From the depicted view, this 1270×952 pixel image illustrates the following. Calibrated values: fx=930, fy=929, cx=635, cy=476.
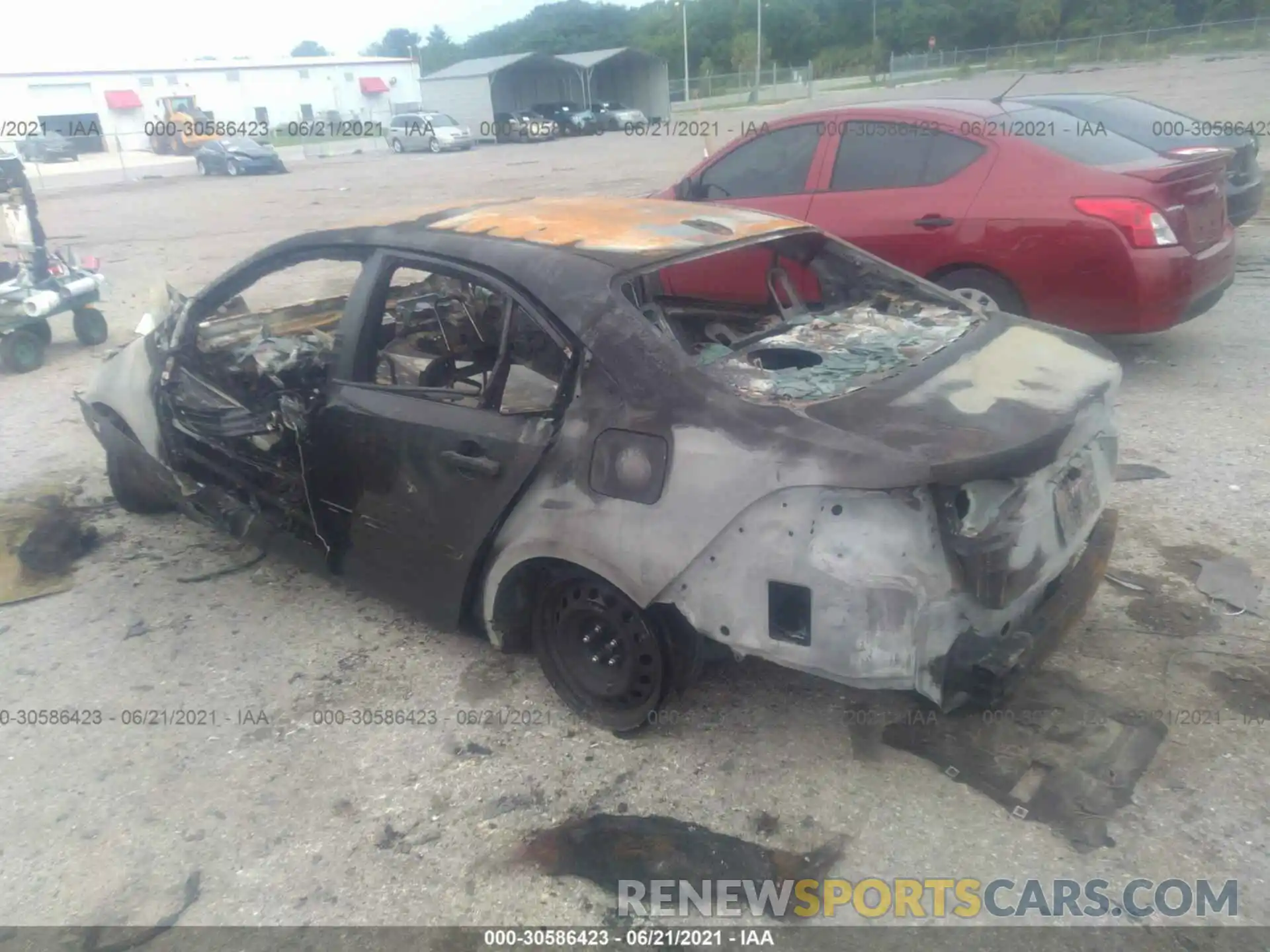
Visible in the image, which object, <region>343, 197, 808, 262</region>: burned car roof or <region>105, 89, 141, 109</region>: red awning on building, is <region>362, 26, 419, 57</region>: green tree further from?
<region>343, 197, 808, 262</region>: burned car roof

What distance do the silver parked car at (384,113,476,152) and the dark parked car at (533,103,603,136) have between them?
182 inches

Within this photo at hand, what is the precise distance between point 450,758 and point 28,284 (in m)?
7.05

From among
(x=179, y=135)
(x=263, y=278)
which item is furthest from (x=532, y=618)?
(x=179, y=135)

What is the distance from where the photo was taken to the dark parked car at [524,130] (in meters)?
36.2

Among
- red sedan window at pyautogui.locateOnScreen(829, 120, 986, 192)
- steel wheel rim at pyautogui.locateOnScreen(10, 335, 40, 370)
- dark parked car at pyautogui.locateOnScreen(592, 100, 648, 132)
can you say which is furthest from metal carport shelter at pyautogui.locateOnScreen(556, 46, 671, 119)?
red sedan window at pyautogui.locateOnScreen(829, 120, 986, 192)

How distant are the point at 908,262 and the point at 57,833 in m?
5.04

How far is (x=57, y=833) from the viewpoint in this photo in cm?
276

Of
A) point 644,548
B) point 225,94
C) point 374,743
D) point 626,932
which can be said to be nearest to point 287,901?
point 374,743

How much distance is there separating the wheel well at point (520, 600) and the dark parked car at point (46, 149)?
41.0 m

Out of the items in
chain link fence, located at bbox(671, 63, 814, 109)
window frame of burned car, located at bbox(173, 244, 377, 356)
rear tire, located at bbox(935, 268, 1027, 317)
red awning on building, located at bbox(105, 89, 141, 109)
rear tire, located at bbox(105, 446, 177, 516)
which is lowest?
rear tire, located at bbox(105, 446, 177, 516)

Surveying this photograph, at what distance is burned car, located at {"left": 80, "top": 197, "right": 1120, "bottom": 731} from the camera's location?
2350 mm

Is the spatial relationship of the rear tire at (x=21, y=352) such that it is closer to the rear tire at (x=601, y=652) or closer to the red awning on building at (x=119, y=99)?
the rear tire at (x=601, y=652)

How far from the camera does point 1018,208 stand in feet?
17.4

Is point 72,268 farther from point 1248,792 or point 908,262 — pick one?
point 1248,792
